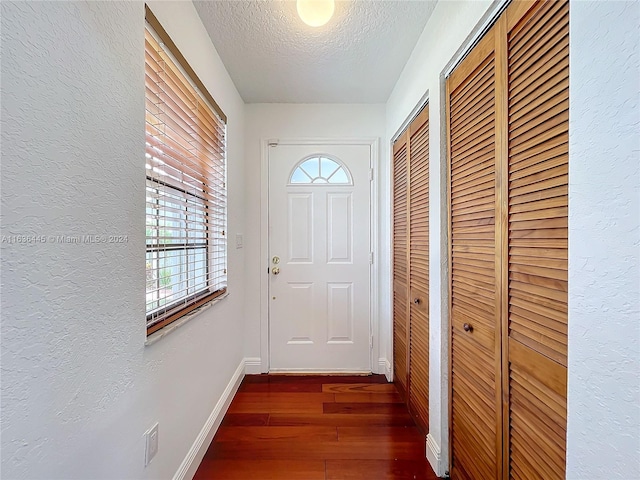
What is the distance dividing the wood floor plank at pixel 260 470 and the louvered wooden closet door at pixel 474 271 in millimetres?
663

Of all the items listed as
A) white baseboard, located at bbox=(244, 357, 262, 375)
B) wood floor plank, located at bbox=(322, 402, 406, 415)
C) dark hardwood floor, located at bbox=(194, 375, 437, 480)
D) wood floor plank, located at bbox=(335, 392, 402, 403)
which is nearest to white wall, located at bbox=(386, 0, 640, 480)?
dark hardwood floor, located at bbox=(194, 375, 437, 480)

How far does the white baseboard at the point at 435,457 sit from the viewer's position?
4.72 feet

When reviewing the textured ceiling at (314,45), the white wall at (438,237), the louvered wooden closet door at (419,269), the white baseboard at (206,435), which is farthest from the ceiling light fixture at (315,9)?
the white baseboard at (206,435)

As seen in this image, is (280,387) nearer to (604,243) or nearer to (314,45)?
(604,243)

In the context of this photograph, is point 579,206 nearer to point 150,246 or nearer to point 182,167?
point 150,246

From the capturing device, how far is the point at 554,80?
31.0 inches

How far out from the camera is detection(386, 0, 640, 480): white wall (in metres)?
0.56

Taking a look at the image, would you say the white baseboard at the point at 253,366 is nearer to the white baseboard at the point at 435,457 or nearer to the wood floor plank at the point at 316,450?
the wood floor plank at the point at 316,450

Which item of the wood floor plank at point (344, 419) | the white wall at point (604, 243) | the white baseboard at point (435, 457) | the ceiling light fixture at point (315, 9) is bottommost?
the wood floor plank at point (344, 419)

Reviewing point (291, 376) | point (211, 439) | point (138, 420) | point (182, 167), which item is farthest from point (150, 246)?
point (291, 376)

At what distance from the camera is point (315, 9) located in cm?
132

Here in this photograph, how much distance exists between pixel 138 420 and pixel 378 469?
3.78 ft

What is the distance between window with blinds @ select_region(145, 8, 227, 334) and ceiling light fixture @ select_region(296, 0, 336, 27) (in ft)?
1.88

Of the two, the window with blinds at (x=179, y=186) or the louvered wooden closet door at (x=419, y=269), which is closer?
the window with blinds at (x=179, y=186)
